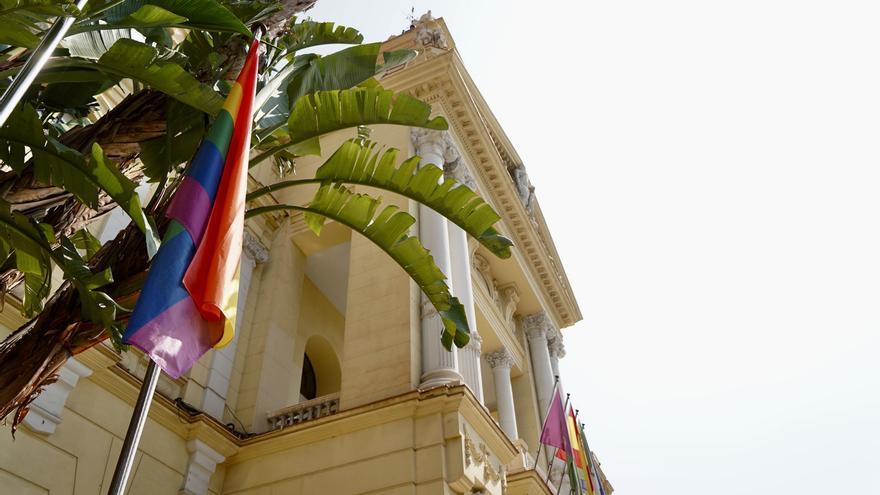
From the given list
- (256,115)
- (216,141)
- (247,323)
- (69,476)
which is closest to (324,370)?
(247,323)

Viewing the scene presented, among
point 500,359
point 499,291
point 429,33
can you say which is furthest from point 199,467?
point 429,33

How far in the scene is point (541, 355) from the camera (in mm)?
17703

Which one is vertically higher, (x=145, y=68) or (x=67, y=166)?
(x=145, y=68)

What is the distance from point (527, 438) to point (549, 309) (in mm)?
5028

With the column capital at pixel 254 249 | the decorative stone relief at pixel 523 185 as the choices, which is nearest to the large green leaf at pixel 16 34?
the column capital at pixel 254 249

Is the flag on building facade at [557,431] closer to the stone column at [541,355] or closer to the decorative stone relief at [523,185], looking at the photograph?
the stone column at [541,355]

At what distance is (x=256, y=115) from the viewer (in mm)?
5086

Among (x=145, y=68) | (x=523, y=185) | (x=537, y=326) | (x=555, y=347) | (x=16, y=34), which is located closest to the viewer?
(x=16, y=34)

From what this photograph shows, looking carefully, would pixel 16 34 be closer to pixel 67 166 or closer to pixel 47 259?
pixel 67 166

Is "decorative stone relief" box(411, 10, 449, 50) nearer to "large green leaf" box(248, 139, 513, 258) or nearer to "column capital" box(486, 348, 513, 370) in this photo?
"column capital" box(486, 348, 513, 370)

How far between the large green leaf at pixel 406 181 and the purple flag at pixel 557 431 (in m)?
6.79

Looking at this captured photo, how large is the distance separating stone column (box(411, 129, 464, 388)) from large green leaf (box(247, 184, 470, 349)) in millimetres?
3353

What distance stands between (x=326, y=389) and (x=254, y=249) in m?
3.94

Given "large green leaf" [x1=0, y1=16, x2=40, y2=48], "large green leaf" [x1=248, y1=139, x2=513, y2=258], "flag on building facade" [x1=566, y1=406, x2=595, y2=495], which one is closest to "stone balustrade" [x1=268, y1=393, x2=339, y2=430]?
"flag on building facade" [x1=566, y1=406, x2=595, y2=495]
